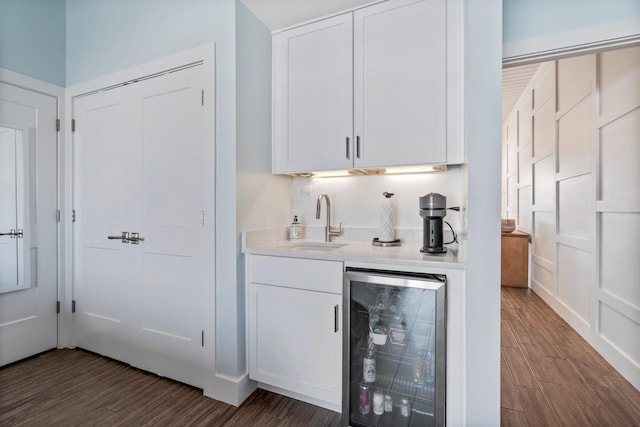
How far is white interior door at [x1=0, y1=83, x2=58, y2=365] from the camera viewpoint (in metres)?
2.17

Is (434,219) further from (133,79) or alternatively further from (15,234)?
(15,234)

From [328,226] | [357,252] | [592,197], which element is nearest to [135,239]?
[328,226]

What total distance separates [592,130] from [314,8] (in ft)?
8.00

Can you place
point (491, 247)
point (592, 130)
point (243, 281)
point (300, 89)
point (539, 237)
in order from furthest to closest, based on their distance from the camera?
point (539, 237)
point (592, 130)
point (300, 89)
point (243, 281)
point (491, 247)

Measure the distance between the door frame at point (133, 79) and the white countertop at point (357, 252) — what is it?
31cm

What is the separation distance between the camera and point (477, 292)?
1.33 metres

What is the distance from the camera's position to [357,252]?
170 cm

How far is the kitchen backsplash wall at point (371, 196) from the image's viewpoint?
78.0 inches

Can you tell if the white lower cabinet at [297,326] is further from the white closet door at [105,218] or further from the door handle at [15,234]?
the door handle at [15,234]

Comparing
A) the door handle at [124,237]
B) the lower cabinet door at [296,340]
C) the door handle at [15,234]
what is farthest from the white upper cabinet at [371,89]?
the door handle at [15,234]

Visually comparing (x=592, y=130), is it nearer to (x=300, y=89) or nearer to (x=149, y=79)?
(x=300, y=89)

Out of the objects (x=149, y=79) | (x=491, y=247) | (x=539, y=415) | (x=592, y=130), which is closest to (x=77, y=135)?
(x=149, y=79)

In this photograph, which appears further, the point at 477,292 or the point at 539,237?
the point at 539,237

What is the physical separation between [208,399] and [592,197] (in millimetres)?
3243
